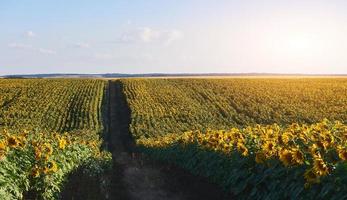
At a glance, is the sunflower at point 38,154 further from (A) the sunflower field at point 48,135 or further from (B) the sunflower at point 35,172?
(B) the sunflower at point 35,172

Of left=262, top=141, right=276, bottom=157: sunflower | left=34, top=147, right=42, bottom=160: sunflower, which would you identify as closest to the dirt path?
left=262, top=141, right=276, bottom=157: sunflower

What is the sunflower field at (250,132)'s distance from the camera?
8789 millimetres

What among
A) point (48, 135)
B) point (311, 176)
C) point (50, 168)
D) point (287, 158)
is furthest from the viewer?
point (48, 135)

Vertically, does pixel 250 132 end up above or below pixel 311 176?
below

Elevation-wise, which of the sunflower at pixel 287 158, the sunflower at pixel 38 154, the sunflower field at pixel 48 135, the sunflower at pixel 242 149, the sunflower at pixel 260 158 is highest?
the sunflower at pixel 287 158

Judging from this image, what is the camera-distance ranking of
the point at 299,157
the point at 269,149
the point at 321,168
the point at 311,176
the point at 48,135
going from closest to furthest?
the point at 321,168
the point at 311,176
the point at 299,157
the point at 269,149
the point at 48,135

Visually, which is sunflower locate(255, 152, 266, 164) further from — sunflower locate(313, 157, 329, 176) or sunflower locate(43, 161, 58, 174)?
sunflower locate(43, 161, 58, 174)

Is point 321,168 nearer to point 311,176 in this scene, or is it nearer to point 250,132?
point 311,176

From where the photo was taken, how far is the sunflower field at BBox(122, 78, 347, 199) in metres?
8.79

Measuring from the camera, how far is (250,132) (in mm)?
14703

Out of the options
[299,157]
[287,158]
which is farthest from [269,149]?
[299,157]

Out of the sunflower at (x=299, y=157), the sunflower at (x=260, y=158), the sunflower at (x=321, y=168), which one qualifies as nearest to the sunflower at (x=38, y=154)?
the sunflower at (x=260, y=158)

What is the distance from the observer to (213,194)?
12945 mm

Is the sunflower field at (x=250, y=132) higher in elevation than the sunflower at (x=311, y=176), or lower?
lower
